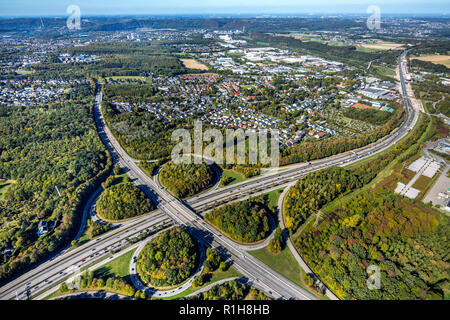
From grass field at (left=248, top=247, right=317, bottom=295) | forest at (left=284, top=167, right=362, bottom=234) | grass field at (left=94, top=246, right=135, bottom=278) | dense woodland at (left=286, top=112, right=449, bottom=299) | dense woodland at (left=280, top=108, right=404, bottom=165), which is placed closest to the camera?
dense woodland at (left=286, top=112, right=449, bottom=299)

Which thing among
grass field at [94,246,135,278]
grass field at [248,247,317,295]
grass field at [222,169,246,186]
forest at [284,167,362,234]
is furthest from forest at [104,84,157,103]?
grass field at [248,247,317,295]

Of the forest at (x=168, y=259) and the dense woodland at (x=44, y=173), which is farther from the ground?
the dense woodland at (x=44, y=173)

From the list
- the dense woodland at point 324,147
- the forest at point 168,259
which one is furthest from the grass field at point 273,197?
the forest at point 168,259

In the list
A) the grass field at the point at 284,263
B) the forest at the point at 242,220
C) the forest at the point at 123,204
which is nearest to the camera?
the grass field at the point at 284,263

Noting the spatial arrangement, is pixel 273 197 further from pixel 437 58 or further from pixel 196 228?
pixel 437 58

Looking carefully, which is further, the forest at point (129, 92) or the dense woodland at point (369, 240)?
the forest at point (129, 92)

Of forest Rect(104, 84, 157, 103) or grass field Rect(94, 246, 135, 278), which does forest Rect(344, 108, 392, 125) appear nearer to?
forest Rect(104, 84, 157, 103)

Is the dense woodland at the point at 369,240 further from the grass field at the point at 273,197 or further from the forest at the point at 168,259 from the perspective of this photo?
the forest at the point at 168,259
